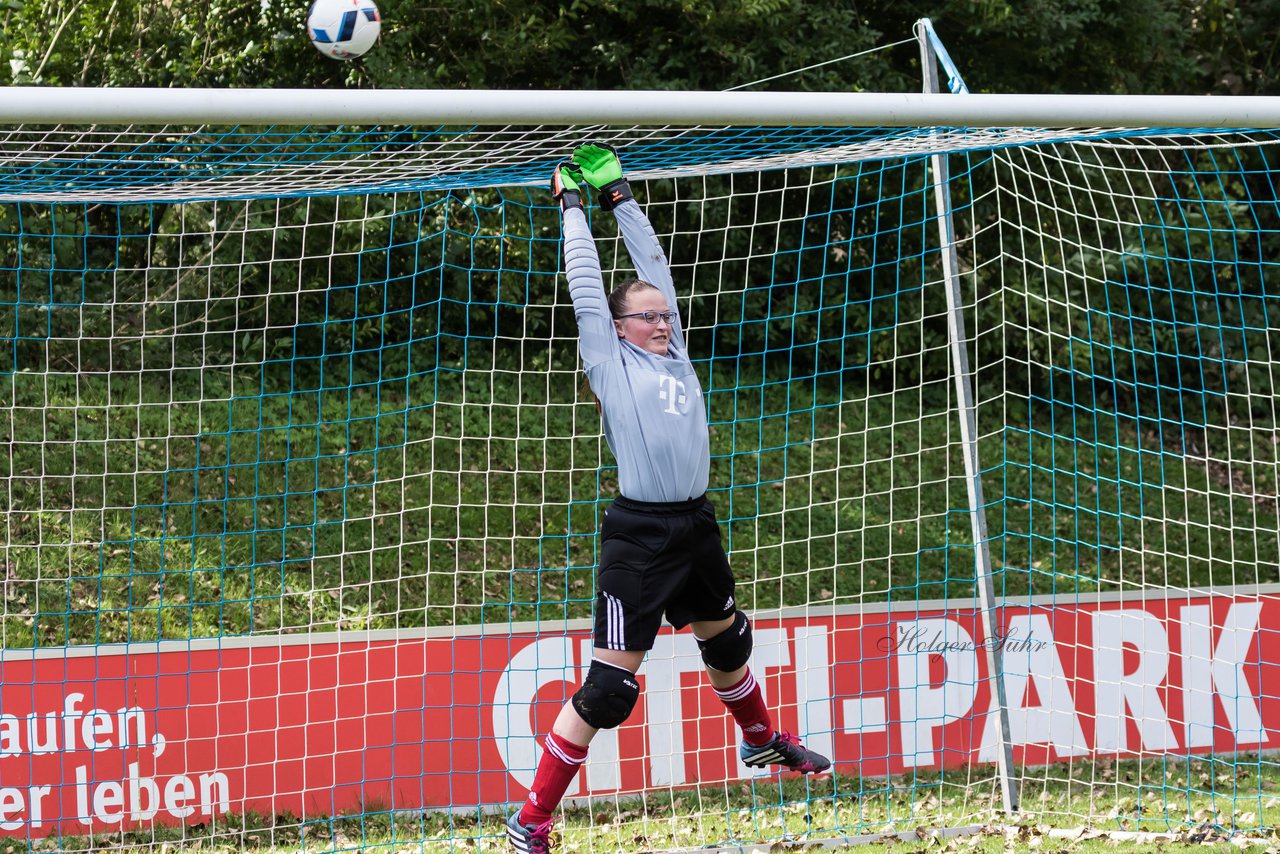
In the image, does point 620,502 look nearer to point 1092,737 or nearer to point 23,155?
point 23,155

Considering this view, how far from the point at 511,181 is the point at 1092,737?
3667mm

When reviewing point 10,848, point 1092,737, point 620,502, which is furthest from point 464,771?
point 1092,737

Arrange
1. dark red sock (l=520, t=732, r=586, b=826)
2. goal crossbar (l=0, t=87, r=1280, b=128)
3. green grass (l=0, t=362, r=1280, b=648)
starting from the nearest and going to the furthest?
goal crossbar (l=0, t=87, r=1280, b=128)
dark red sock (l=520, t=732, r=586, b=826)
green grass (l=0, t=362, r=1280, b=648)

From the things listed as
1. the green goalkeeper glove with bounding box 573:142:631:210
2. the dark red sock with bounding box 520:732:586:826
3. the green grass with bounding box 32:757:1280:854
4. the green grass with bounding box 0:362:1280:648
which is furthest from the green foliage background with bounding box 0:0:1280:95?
the dark red sock with bounding box 520:732:586:826

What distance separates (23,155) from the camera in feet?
14.7

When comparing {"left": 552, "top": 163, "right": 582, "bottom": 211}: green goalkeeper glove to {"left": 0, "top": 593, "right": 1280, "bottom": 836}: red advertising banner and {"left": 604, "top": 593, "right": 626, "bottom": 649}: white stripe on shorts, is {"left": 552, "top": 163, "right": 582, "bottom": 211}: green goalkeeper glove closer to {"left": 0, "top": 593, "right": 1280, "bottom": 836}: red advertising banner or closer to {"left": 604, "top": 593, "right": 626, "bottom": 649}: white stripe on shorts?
{"left": 604, "top": 593, "right": 626, "bottom": 649}: white stripe on shorts

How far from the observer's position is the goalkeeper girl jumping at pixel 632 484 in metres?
4.00

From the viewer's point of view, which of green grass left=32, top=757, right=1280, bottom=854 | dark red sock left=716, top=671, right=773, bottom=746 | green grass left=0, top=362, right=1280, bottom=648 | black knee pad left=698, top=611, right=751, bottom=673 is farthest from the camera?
green grass left=0, top=362, right=1280, bottom=648

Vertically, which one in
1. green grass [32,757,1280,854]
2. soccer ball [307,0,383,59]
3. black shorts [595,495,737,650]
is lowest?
green grass [32,757,1280,854]

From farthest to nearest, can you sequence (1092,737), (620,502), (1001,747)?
(1092,737) → (1001,747) → (620,502)

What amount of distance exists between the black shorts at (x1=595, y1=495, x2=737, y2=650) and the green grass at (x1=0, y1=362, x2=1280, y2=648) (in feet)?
9.40

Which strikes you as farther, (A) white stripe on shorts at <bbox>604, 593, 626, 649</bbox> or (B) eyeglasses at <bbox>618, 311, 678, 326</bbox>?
(B) eyeglasses at <bbox>618, 311, 678, 326</bbox>

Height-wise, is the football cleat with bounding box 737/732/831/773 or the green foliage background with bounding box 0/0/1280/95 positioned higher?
the green foliage background with bounding box 0/0/1280/95

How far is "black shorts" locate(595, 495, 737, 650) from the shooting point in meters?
3.98
